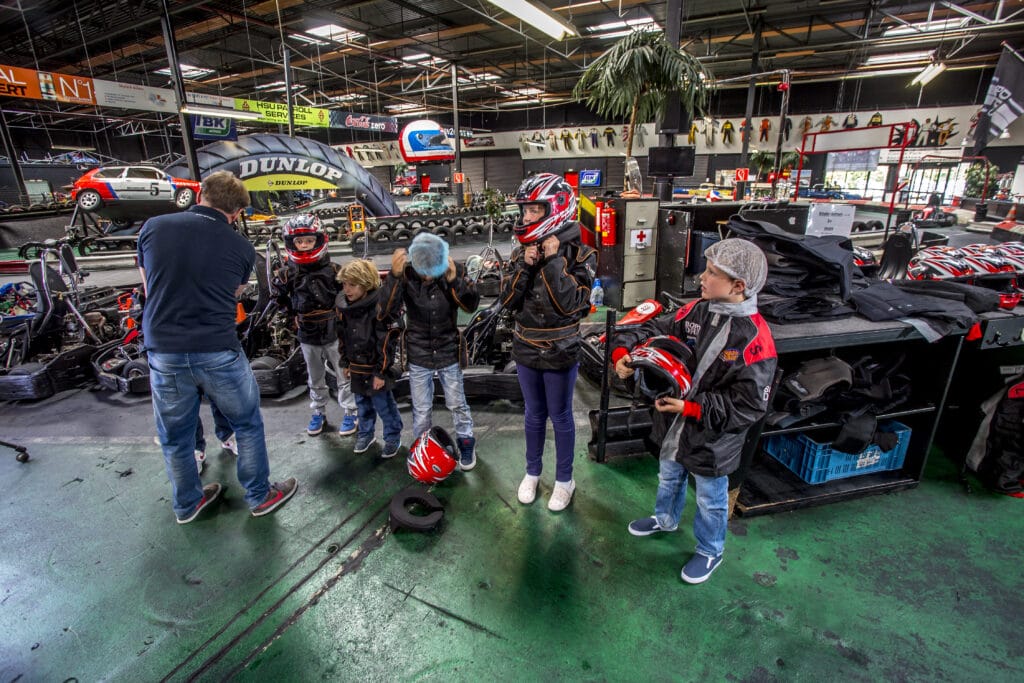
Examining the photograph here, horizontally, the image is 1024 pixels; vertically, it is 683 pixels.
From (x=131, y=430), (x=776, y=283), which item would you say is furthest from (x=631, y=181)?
(x=131, y=430)

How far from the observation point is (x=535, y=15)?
249 inches

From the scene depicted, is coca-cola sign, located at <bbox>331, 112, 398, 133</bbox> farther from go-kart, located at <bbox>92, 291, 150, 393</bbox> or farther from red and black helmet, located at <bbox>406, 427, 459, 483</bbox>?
red and black helmet, located at <bbox>406, 427, 459, 483</bbox>

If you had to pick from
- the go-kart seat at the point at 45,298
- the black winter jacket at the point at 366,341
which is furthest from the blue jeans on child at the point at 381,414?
the go-kart seat at the point at 45,298

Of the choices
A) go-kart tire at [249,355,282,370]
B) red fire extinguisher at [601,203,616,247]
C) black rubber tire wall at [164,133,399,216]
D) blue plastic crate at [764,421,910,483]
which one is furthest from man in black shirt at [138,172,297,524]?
black rubber tire wall at [164,133,399,216]

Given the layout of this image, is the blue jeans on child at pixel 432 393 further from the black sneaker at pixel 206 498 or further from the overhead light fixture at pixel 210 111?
the overhead light fixture at pixel 210 111

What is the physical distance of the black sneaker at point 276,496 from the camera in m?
2.72

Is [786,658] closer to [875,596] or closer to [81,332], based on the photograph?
[875,596]

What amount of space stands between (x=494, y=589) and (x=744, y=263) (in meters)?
1.77

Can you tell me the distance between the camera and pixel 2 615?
2.10 metres

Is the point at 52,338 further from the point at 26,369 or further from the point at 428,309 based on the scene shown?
the point at 428,309

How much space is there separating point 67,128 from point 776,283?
35854 millimetres

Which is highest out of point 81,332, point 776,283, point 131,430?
point 776,283

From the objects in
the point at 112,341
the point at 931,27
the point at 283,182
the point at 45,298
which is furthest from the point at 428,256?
the point at 931,27

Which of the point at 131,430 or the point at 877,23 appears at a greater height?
the point at 877,23
